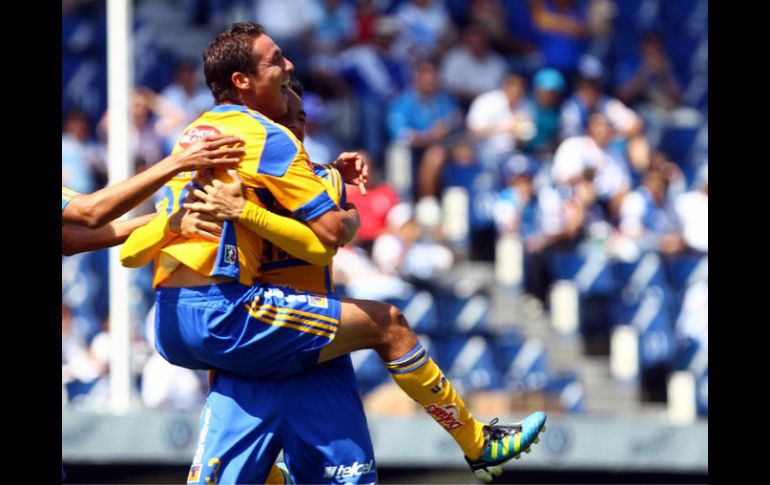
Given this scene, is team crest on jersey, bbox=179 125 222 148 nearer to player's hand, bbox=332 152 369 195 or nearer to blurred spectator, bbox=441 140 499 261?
player's hand, bbox=332 152 369 195

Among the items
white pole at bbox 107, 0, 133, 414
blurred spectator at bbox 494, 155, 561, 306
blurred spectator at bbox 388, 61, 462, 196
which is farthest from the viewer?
blurred spectator at bbox 388, 61, 462, 196

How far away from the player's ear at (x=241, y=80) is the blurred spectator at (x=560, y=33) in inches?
419

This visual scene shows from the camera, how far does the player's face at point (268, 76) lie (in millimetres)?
6020

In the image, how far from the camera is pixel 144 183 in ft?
18.4

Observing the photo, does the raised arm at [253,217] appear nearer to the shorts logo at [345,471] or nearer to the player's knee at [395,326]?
the player's knee at [395,326]

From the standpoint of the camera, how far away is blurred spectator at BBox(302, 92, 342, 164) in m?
13.8

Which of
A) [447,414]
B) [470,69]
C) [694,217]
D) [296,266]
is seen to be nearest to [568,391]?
[694,217]

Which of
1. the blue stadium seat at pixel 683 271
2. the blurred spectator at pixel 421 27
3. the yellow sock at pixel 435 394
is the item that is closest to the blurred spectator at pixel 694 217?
the blue stadium seat at pixel 683 271

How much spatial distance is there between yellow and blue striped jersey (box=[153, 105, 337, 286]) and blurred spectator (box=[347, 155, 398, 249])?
719 cm

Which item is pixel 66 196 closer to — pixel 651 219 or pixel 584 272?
pixel 584 272

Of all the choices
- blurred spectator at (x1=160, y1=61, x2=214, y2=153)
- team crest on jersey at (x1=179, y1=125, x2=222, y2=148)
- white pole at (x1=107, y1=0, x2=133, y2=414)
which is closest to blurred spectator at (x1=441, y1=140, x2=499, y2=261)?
blurred spectator at (x1=160, y1=61, x2=214, y2=153)

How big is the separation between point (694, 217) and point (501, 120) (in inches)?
84.8

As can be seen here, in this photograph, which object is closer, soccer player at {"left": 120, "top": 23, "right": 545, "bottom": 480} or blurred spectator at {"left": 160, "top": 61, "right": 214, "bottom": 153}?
soccer player at {"left": 120, "top": 23, "right": 545, "bottom": 480}

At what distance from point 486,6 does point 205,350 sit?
457 inches
